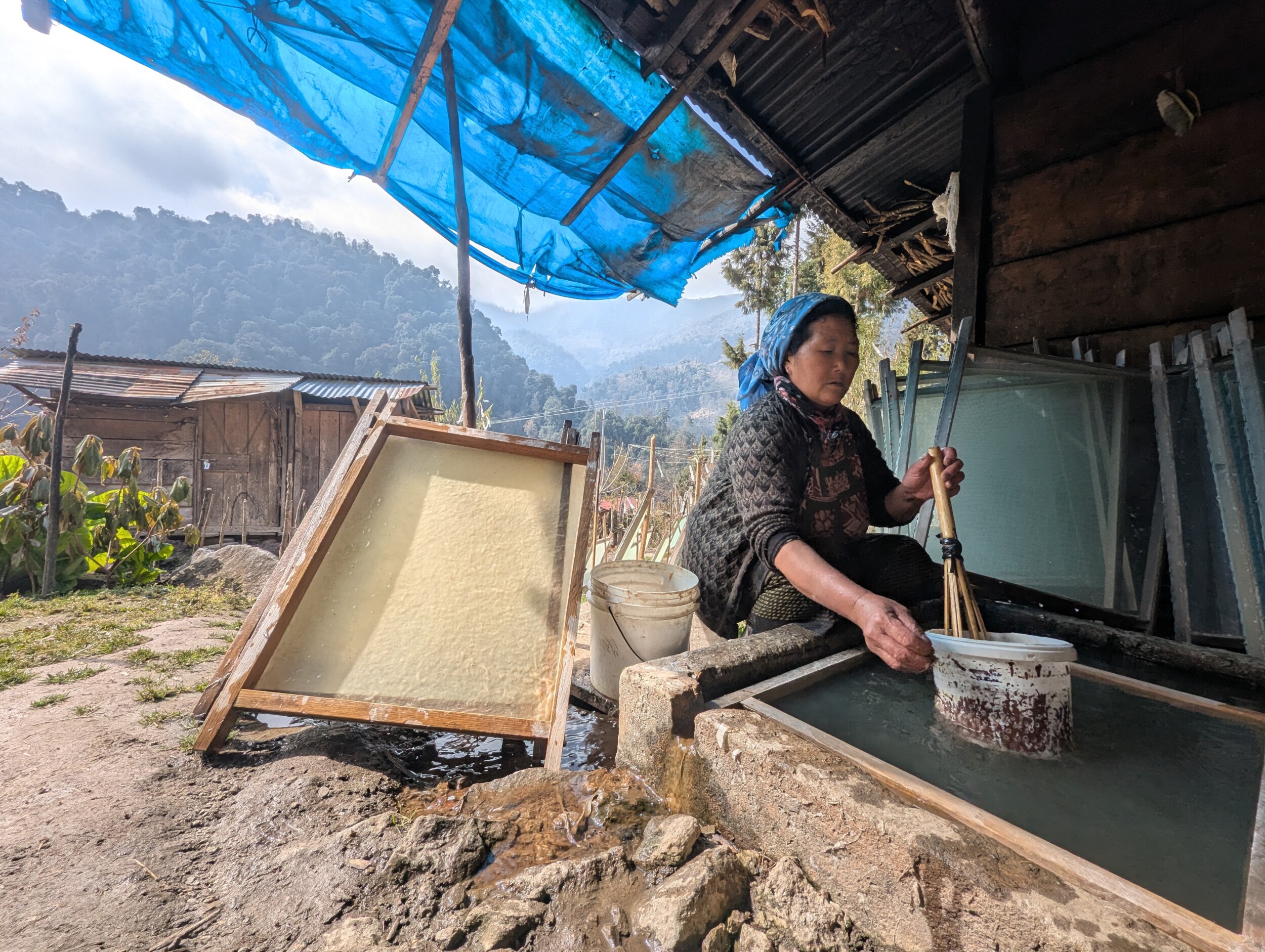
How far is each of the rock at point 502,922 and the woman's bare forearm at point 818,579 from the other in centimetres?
105

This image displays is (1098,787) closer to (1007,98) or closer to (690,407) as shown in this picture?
(1007,98)

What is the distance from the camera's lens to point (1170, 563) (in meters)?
Result: 2.42

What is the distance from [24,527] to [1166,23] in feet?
33.3

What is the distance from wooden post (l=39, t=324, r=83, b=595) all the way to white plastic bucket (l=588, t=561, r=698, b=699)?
624 cm

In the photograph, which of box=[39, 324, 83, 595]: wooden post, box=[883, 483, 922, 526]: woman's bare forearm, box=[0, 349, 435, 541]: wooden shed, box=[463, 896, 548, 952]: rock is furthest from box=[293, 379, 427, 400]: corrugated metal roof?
box=[463, 896, 548, 952]: rock

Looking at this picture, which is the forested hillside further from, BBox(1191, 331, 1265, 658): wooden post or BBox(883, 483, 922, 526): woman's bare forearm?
BBox(1191, 331, 1265, 658): wooden post

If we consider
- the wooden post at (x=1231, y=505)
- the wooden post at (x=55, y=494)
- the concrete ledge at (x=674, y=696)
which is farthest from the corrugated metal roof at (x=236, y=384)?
the wooden post at (x=1231, y=505)

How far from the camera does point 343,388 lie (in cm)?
1303

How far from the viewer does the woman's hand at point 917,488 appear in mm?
2059

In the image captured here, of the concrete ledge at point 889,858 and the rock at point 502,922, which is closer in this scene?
the concrete ledge at point 889,858

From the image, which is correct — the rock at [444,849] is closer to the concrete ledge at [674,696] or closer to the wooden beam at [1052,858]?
the concrete ledge at [674,696]

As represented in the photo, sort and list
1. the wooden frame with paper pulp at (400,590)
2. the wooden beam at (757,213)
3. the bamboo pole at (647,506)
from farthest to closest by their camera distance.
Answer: the bamboo pole at (647,506), the wooden beam at (757,213), the wooden frame with paper pulp at (400,590)

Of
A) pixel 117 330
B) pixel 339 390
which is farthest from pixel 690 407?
pixel 339 390

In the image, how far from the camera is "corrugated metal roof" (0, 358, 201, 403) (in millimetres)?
10625
